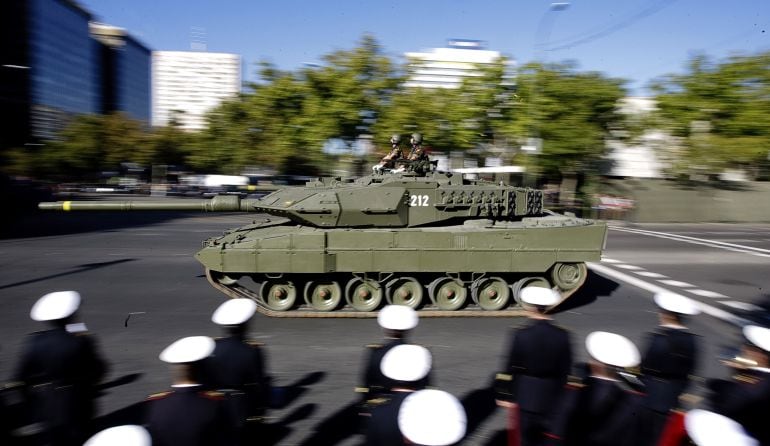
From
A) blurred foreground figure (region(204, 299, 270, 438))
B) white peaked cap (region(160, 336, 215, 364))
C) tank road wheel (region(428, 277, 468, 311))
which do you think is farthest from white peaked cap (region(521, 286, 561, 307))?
tank road wheel (region(428, 277, 468, 311))

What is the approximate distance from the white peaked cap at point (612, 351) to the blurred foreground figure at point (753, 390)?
993 mm

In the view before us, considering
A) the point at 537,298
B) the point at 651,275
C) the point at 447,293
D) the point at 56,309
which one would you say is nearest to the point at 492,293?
the point at 447,293

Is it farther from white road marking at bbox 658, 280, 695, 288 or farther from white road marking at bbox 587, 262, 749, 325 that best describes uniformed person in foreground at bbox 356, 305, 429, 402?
white road marking at bbox 658, 280, 695, 288

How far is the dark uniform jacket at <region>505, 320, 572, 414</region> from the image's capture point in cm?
453

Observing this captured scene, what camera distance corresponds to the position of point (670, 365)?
484 centimetres

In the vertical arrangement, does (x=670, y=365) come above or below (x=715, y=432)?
below

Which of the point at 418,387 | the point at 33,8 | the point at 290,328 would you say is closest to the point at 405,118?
the point at 290,328

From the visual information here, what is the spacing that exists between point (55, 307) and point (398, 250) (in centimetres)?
640

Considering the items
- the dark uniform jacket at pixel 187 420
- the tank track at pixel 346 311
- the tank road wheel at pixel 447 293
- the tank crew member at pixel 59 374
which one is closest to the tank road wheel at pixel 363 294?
the tank track at pixel 346 311

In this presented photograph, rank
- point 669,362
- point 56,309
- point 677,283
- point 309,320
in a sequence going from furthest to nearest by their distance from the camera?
point 677,283
point 309,320
point 669,362
point 56,309

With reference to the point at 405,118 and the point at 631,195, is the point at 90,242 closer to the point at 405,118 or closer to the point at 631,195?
the point at 405,118

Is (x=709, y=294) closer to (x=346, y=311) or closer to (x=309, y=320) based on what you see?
(x=346, y=311)

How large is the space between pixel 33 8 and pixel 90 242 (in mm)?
→ 64449

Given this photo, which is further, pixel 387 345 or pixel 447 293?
pixel 447 293
